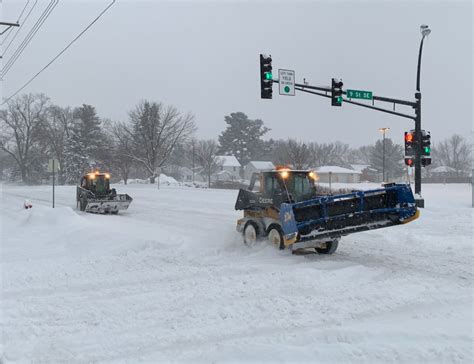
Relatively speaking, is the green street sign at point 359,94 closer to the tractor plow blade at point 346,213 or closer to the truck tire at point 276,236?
the tractor plow blade at point 346,213

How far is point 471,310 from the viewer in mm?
6160

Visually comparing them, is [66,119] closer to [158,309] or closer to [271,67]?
[271,67]

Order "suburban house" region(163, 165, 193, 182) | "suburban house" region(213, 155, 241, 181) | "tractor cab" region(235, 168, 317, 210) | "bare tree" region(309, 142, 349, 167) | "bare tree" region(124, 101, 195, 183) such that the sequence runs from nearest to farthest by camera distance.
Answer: "tractor cab" region(235, 168, 317, 210), "bare tree" region(124, 101, 195, 183), "suburban house" region(213, 155, 241, 181), "bare tree" region(309, 142, 349, 167), "suburban house" region(163, 165, 193, 182)

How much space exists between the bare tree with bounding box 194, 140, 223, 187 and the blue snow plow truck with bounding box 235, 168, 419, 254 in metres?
59.9

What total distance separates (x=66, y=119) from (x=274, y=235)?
79196mm

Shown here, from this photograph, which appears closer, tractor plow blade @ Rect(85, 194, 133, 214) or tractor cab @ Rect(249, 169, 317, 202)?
tractor cab @ Rect(249, 169, 317, 202)

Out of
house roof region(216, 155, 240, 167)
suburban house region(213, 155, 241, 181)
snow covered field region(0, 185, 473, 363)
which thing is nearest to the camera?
snow covered field region(0, 185, 473, 363)

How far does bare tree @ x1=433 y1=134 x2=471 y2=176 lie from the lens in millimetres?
103562

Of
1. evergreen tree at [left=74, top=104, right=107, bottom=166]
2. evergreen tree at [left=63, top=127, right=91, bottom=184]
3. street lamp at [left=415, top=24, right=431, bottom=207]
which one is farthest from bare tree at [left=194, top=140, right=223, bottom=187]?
street lamp at [left=415, top=24, right=431, bottom=207]

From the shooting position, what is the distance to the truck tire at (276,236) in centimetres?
1021

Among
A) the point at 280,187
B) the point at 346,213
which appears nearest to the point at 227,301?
the point at 346,213

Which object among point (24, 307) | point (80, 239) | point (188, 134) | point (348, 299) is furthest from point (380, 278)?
point (188, 134)

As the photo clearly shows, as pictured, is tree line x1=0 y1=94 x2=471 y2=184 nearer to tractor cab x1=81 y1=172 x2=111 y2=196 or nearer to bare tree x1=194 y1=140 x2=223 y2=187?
bare tree x1=194 y1=140 x2=223 y2=187

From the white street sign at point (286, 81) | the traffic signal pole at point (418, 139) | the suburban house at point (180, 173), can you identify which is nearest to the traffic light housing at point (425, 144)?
the traffic signal pole at point (418, 139)
